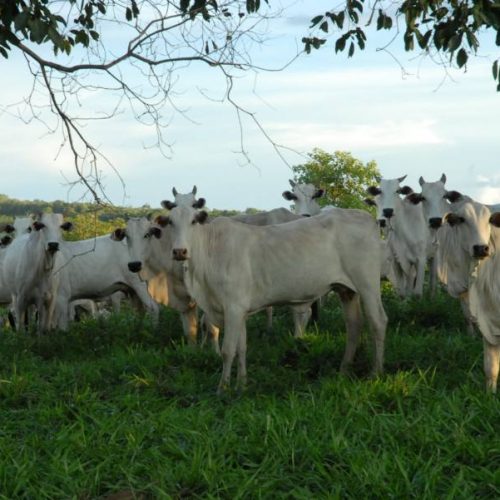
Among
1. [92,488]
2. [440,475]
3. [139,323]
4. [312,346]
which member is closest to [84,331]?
[139,323]

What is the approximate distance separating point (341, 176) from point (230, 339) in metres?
27.7

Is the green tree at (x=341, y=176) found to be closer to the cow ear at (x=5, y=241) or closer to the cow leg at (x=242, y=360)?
the cow ear at (x=5, y=241)

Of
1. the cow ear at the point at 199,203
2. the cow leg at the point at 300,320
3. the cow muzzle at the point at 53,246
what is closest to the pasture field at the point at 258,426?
the cow leg at the point at 300,320

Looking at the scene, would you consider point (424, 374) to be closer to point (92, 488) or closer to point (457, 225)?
point (457, 225)

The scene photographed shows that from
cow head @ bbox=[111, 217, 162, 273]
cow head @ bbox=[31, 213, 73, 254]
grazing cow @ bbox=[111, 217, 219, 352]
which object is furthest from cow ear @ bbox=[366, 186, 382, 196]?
cow head @ bbox=[31, 213, 73, 254]

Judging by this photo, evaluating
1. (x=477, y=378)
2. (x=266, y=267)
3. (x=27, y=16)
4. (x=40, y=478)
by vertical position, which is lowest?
(x=40, y=478)

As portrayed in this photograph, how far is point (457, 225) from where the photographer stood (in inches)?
296

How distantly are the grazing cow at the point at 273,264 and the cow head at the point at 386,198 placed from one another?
5.55 meters

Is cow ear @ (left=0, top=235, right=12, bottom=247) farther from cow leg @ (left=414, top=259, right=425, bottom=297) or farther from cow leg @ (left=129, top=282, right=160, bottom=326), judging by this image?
cow leg @ (left=414, top=259, right=425, bottom=297)

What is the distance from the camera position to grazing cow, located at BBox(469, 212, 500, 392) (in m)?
7.23

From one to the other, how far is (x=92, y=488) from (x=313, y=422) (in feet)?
5.20

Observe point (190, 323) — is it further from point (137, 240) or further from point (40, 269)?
point (40, 269)

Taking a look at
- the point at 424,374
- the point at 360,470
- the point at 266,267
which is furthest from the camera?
the point at 266,267

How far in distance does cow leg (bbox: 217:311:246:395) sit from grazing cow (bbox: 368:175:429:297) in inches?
232
